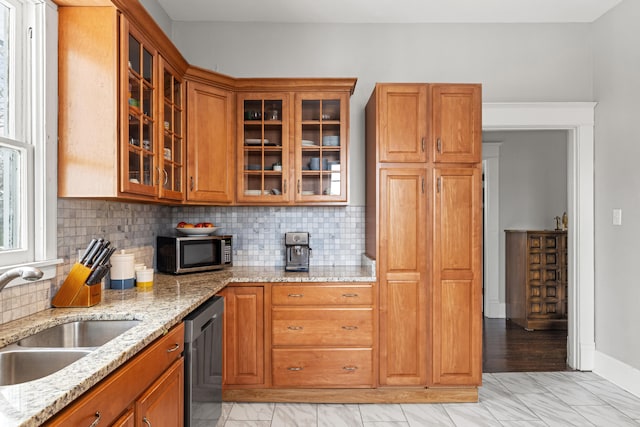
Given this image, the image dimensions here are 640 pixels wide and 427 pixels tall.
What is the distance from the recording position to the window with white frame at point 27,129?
190cm

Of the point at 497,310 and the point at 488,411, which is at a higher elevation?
the point at 497,310

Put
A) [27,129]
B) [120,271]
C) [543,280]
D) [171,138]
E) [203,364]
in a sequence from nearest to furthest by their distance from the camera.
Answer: [27,129] < [203,364] < [120,271] < [171,138] < [543,280]

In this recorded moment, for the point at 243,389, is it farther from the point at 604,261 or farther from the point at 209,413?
the point at 604,261

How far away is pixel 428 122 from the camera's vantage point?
3.02m

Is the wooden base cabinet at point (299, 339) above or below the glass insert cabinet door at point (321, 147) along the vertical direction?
below

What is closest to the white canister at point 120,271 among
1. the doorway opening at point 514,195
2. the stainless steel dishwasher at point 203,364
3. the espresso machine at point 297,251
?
the stainless steel dishwasher at point 203,364

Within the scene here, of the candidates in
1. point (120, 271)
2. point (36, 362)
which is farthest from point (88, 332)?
point (120, 271)

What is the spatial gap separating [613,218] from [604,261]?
14.4 inches

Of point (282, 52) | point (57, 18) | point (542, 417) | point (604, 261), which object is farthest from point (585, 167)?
point (57, 18)

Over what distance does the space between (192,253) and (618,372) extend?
336 centimetres

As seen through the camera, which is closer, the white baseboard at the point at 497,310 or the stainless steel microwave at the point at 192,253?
the stainless steel microwave at the point at 192,253

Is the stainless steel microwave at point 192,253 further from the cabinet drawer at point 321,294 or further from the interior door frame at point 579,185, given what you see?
the interior door frame at point 579,185

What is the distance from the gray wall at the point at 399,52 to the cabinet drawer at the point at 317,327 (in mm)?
1107

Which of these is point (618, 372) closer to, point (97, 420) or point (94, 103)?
point (97, 420)
